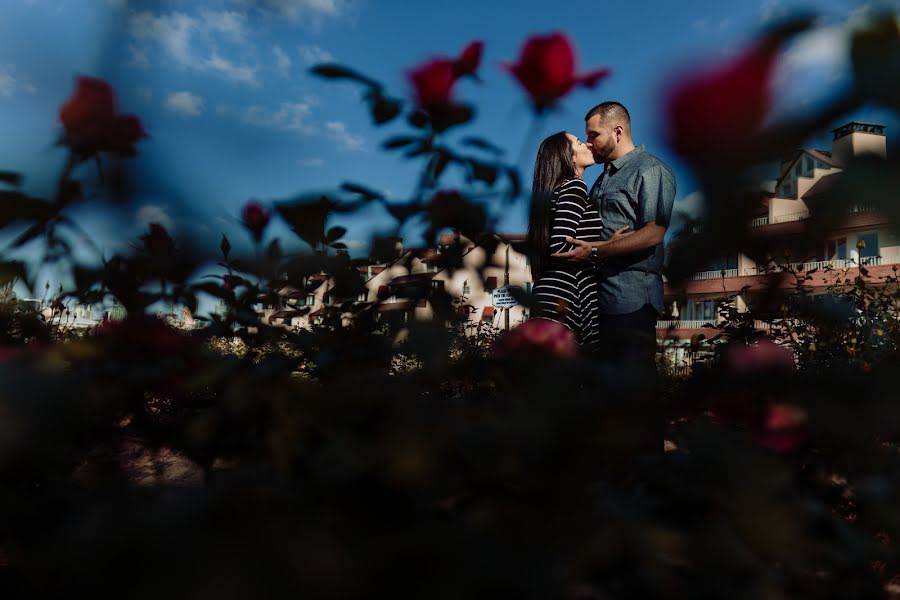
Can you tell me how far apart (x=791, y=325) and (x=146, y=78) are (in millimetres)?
4360

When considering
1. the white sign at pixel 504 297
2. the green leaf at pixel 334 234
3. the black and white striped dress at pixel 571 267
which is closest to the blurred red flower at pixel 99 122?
the green leaf at pixel 334 234

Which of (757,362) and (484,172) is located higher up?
(484,172)

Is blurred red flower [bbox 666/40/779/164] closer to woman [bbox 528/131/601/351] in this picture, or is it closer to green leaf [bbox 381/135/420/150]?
green leaf [bbox 381/135/420/150]

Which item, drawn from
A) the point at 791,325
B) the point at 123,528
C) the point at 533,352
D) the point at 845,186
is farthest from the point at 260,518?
the point at 791,325

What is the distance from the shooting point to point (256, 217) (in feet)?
3.18

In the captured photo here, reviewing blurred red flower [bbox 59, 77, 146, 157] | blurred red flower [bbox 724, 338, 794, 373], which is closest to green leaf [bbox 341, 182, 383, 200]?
blurred red flower [bbox 59, 77, 146, 157]

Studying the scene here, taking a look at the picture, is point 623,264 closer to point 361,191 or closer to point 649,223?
point 649,223

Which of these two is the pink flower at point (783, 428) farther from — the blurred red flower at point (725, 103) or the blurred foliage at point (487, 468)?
the blurred red flower at point (725, 103)

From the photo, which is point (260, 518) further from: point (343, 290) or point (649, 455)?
point (343, 290)

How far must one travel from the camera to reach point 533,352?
0.58 m

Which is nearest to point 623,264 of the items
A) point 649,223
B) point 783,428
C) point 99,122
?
point 649,223

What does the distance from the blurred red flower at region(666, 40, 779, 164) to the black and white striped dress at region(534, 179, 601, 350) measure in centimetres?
114

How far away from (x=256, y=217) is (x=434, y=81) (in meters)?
Result: 0.34

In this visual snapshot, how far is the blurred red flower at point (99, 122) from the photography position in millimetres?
617
